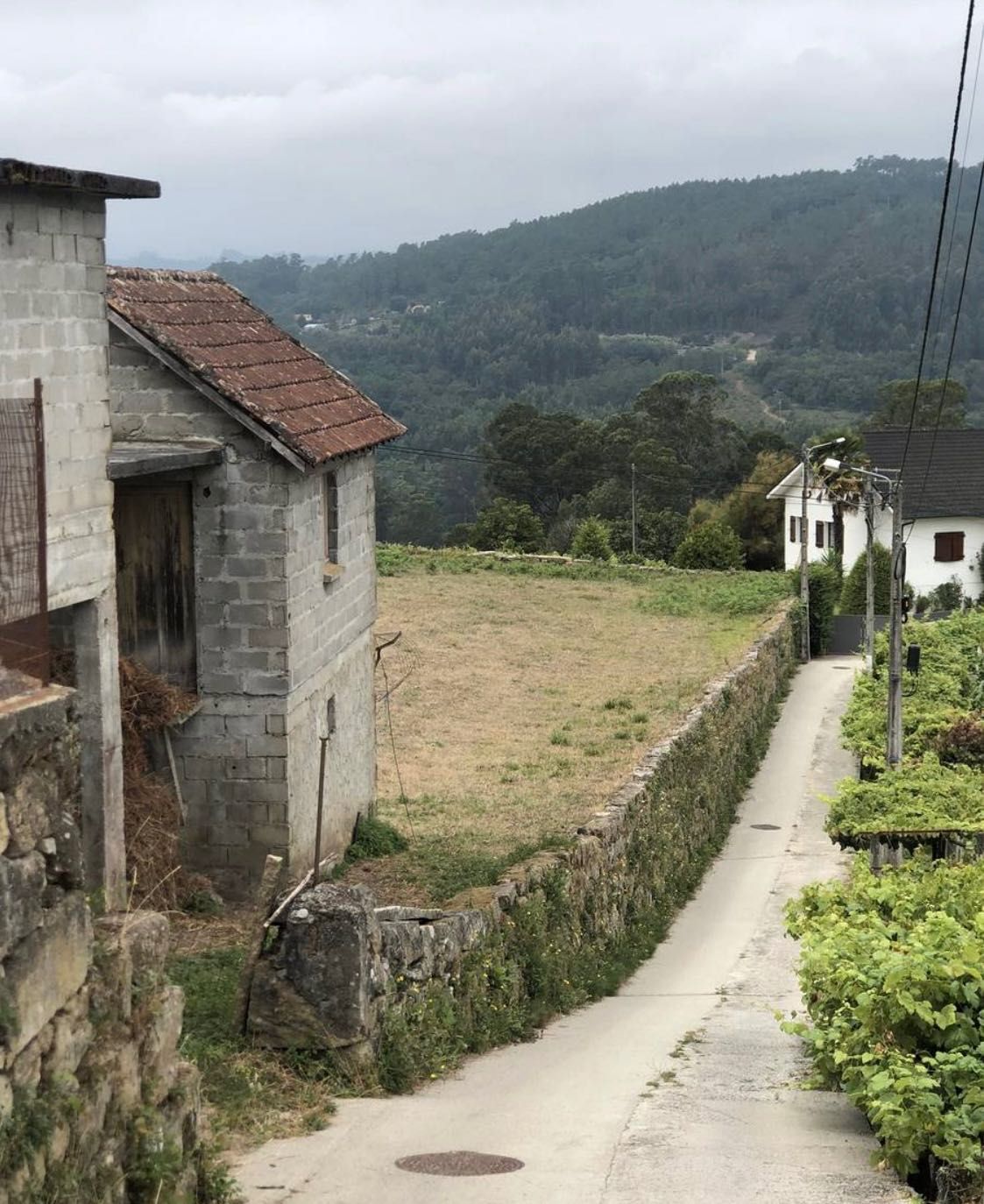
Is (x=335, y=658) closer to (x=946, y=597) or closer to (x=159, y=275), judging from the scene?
(x=159, y=275)

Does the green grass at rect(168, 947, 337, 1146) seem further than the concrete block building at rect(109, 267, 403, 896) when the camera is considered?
No

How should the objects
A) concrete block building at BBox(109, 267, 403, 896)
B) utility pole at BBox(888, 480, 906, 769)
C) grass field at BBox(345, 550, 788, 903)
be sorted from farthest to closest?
utility pole at BBox(888, 480, 906, 769) < grass field at BBox(345, 550, 788, 903) < concrete block building at BBox(109, 267, 403, 896)

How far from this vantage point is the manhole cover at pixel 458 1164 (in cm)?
876

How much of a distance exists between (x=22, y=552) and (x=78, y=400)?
561 cm

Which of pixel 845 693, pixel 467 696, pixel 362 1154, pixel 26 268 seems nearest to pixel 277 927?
pixel 362 1154

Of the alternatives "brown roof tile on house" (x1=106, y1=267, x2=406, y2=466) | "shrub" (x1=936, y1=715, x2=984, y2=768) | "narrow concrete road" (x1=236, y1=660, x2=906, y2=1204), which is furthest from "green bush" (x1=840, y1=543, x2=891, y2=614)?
"narrow concrete road" (x1=236, y1=660, x2=906, y2=1204)

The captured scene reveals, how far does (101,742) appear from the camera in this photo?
43.1ft

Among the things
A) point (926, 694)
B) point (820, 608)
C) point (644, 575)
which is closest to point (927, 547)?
point (644, 575)

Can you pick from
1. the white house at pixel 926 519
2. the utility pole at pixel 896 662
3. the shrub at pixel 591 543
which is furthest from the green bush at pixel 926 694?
the shrub at pixel 591 543

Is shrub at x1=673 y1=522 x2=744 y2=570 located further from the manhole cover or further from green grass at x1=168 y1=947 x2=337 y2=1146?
the manhole cover

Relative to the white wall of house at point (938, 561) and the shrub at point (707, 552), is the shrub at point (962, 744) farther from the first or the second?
the white wall of house at point (938, 561)

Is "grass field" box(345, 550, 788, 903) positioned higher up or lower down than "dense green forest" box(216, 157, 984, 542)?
lower down

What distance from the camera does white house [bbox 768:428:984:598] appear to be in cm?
5944

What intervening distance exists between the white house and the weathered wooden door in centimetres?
4386
